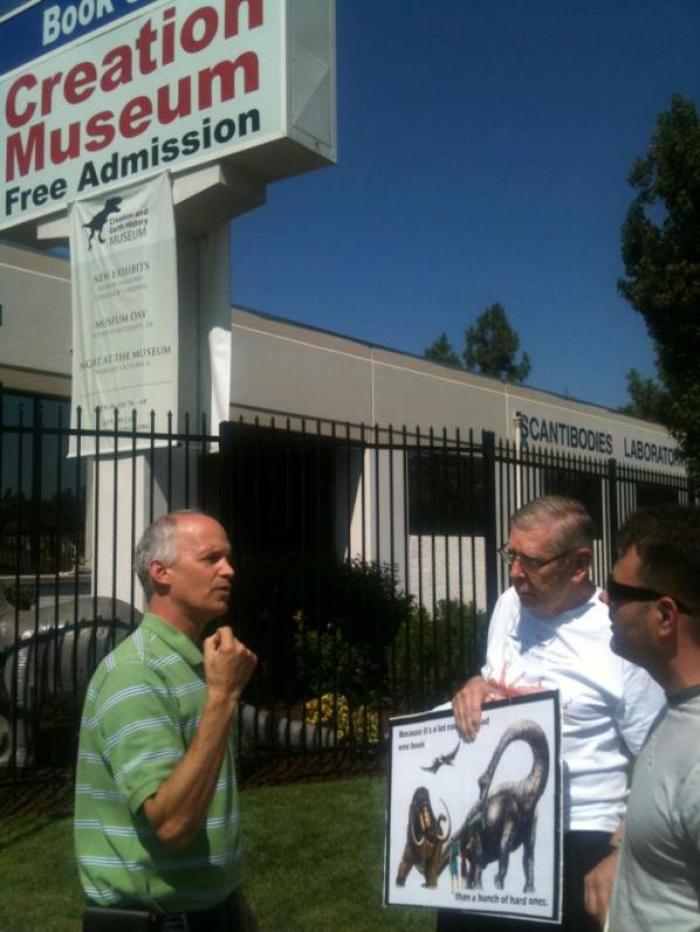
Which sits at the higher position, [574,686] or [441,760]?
[574,686]

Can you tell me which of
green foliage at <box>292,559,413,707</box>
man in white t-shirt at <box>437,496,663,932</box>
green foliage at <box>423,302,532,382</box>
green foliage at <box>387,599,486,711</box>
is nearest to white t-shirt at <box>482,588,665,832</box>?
man in white t-shirt at <box>437,496,663,932</box>

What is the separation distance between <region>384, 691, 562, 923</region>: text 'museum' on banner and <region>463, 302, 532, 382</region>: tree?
56192mm

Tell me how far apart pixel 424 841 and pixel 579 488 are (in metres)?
11.0

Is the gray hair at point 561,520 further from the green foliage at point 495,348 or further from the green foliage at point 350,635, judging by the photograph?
the green foliage at point 495,348

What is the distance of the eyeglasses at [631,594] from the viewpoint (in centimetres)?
205

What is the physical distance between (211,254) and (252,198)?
659mm

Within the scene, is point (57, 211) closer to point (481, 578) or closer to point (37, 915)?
point (37, 915)

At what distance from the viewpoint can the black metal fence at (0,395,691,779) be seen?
770 centimetres

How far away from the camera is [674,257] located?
13492 mm

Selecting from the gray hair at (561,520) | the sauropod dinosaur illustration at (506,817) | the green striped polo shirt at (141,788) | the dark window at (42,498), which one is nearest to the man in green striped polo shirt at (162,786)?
the green striped polo shirt at (141,788)

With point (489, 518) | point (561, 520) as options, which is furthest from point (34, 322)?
point (561, 520)

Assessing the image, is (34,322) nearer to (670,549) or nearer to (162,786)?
(162,786)

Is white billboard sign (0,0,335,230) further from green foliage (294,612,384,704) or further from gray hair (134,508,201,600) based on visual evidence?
gray hair (134,508,201,600)

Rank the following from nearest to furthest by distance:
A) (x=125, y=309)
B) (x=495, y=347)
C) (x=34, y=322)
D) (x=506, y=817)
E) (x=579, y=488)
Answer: (x=506, y=817), (x=125, y=309), (x=34, y=322), (x=579, y=488), (x=495, y=347)
